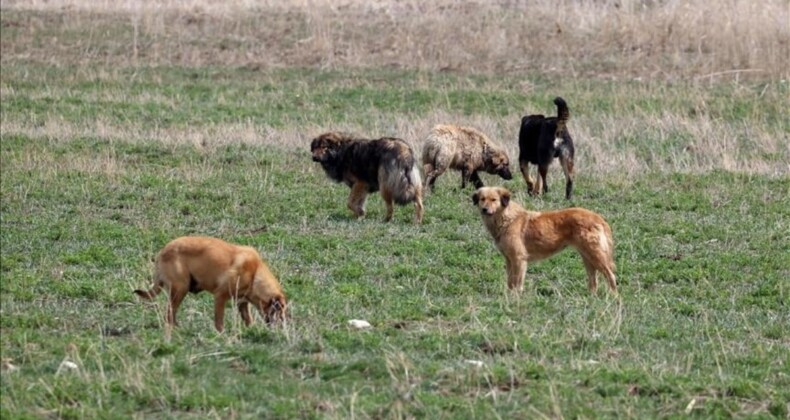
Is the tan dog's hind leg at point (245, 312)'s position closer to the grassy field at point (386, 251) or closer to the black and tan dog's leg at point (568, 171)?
the grassy field at point (386, 251)

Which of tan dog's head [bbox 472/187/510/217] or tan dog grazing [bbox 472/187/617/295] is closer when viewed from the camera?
tan dog grazing [bbox 472/187/617/295]

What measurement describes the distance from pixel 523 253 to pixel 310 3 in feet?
77.7

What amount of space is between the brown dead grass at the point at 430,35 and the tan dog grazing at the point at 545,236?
16201 mm

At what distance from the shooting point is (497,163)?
18125mm

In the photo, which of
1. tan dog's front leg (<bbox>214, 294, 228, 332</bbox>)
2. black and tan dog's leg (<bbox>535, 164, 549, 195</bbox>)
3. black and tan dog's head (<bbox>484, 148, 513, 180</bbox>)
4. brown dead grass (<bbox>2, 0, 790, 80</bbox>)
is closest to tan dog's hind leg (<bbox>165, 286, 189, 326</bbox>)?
tan dog's front leg (<bbox>214, 294, 228, 332</bbox>)

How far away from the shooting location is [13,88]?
26.2m

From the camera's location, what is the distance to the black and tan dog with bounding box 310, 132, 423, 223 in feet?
50.5

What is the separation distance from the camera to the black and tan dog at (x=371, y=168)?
1539cm

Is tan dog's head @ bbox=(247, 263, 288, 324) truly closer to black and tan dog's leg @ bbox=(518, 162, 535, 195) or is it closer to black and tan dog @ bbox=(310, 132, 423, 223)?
black and tan dog @ bbox=(310, 132, 423, 223)

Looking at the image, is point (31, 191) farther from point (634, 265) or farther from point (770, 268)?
point (770, 268)

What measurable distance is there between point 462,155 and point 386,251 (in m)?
4.42

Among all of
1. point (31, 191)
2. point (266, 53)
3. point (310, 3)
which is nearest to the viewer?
point (31, 191)

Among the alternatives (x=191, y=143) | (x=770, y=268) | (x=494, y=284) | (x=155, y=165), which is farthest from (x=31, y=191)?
(x=770, y=268)

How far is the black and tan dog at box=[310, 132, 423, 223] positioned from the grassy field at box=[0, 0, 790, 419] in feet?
1.09
